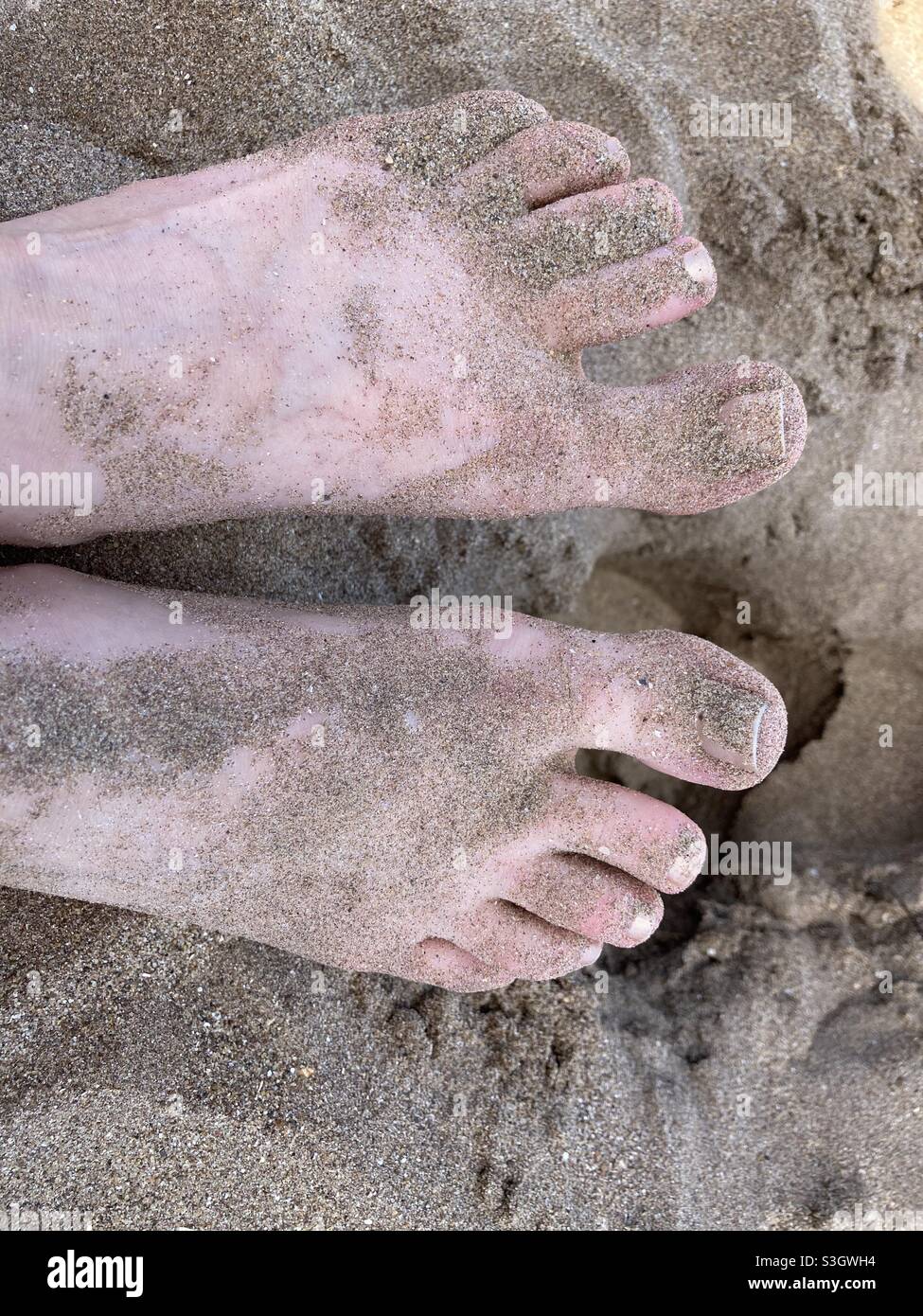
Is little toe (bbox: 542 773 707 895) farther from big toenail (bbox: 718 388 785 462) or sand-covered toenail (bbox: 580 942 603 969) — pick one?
big toenail (bbox: 718 388 785 462)

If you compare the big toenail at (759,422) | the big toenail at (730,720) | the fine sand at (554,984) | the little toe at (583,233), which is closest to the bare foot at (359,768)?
the big toenail at (730,720)

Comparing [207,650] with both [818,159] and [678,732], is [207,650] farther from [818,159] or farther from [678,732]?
[818,159]

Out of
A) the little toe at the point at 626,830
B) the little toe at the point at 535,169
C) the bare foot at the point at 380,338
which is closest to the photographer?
the bare foot at the point at 380,338

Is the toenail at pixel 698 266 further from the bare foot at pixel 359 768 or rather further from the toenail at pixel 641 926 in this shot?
the toenail at pixel 641 926

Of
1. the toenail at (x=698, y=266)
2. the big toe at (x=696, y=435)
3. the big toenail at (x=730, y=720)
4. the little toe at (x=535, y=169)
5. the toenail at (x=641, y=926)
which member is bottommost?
the toenail at (x=641, y=926)

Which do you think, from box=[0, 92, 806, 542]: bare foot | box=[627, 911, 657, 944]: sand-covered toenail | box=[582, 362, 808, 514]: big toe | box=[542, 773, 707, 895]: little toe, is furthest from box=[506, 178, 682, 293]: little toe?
box=[627, 911, 657, 944]: sand-covered toenail

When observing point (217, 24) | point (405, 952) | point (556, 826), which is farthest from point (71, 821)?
point (217, 24)

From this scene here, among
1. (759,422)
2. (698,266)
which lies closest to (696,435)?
(759,422)

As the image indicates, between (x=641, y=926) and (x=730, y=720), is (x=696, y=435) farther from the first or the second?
(x=641, y=926)
